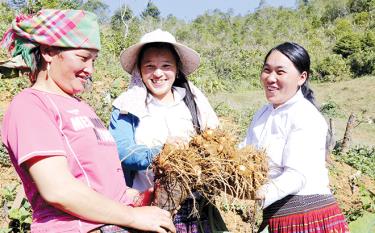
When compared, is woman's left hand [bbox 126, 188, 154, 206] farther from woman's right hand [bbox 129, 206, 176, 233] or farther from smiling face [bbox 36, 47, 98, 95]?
smiling face [bbox 36, 47, 98, 95]

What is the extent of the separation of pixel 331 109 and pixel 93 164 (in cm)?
1101

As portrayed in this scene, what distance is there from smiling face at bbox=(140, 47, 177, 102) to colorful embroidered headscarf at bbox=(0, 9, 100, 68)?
22.0 inches

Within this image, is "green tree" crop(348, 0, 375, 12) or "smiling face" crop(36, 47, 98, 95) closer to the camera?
"smiling face" crop(36, 47, 98, 95)

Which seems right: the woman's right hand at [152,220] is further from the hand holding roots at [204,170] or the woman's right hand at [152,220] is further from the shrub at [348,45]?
the shrub at [348,45]

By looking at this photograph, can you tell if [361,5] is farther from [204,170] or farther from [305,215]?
[204,170]

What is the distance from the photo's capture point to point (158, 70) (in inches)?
73.5

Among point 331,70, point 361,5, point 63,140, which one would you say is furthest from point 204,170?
point 361,5

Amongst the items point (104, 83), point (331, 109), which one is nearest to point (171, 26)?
point (331, 109)

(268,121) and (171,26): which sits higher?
(171,26)

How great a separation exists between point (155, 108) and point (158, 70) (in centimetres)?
16

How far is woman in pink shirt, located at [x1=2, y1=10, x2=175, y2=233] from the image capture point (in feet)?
3.71

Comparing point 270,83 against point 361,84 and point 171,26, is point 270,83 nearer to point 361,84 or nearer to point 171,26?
point 361,84

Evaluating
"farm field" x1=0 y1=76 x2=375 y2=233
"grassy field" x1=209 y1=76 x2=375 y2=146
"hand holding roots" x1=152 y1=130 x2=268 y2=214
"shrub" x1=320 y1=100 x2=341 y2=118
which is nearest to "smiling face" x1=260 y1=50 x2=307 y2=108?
"farm field" x1=0 y1=76 x2=375 y2=233

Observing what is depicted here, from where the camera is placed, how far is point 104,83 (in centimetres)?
739
